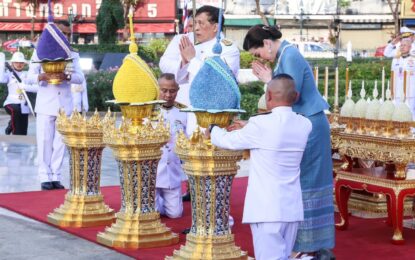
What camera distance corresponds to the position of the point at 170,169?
776 centimetres

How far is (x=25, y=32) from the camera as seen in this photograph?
1889 inches

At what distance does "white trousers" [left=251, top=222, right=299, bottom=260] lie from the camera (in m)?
5.15

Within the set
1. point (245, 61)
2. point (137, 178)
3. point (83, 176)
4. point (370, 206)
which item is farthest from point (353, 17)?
point (137, 178)

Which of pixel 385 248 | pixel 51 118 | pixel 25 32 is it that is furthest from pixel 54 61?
pixel 25 32

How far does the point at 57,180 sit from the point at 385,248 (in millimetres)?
3912

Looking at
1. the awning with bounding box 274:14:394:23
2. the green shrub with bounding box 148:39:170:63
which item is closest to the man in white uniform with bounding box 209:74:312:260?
the green shrub with bounding box 148:39:170:63

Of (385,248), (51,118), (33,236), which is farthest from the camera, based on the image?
(51,118)

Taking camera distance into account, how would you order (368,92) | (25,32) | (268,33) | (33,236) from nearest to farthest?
(268,33)
(33,236)
(368,92)
(25,32)

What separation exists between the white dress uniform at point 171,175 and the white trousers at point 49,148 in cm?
186

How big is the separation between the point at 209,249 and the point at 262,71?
1.13 metres

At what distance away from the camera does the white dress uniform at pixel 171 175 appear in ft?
25.3

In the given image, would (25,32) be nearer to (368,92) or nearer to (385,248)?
(368,92)

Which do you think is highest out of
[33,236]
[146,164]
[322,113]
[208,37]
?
[208,37]

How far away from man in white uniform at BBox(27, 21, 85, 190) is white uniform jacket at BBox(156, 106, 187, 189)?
5.49 feet
